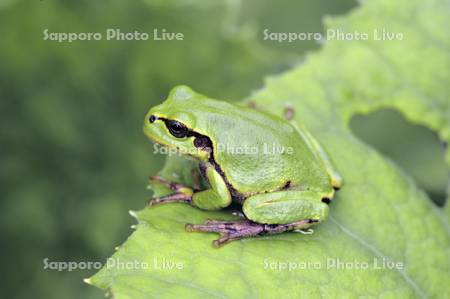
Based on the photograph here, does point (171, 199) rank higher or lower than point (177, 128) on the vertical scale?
lower

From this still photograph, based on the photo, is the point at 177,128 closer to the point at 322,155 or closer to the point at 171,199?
the point at 171,199

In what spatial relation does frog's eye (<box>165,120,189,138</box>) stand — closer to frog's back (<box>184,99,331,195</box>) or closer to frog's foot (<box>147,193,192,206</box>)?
frog's back (<box>184,99,331,195</box>)

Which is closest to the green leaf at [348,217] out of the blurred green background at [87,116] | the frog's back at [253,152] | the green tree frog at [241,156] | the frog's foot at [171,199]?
the frog's foot at [171,199]

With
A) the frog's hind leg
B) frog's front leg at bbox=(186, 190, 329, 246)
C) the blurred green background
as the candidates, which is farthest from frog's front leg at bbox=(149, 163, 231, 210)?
the blurred green background

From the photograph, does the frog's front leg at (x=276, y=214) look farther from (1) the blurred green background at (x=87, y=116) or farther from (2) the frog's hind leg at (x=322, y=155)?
(1) the blurred green background at (x=87, y=116)

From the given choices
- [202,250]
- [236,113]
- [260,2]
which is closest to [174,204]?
[202,250]

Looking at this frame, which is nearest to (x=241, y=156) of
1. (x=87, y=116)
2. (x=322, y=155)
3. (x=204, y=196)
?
(x=204, y=196)
